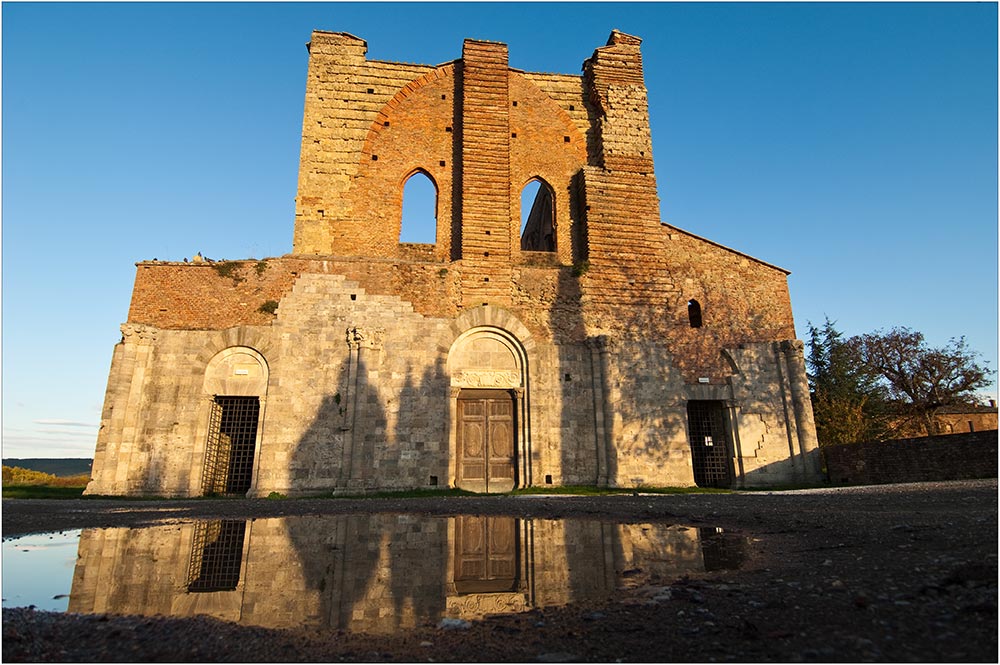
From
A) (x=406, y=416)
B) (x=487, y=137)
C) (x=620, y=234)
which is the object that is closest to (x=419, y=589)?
(x=406, y=416)

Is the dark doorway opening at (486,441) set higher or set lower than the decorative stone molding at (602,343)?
lower

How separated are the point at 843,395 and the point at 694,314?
34.1 ft

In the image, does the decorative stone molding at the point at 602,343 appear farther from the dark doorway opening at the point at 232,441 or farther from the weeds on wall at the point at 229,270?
the weeds on wall at the point at 229,270

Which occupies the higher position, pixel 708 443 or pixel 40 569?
pixel 708 443

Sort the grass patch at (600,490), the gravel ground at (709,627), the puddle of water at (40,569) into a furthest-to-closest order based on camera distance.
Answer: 1. the grass patch at (600,490)
2. the puddle of water at (40,569)
3. the gravel ground at (709,627)

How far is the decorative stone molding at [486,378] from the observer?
15594 millimetres

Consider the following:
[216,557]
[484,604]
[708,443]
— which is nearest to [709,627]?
[484,604]

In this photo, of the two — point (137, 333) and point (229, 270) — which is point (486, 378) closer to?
point (229, 270)

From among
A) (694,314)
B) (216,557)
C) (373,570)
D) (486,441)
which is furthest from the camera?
(694,314)

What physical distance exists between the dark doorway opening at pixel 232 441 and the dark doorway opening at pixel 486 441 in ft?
18.3

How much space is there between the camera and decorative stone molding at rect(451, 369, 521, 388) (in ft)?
51.2

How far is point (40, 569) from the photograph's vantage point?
4477mm

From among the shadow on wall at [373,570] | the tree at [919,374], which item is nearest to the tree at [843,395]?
the tree at [919,374]

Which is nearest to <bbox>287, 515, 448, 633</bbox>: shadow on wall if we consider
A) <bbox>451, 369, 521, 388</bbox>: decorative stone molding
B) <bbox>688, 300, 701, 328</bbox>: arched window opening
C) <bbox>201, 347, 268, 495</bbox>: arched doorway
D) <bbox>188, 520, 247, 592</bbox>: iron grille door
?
<bbox>188, 520, 247, 592</bbox>: iron grille door
